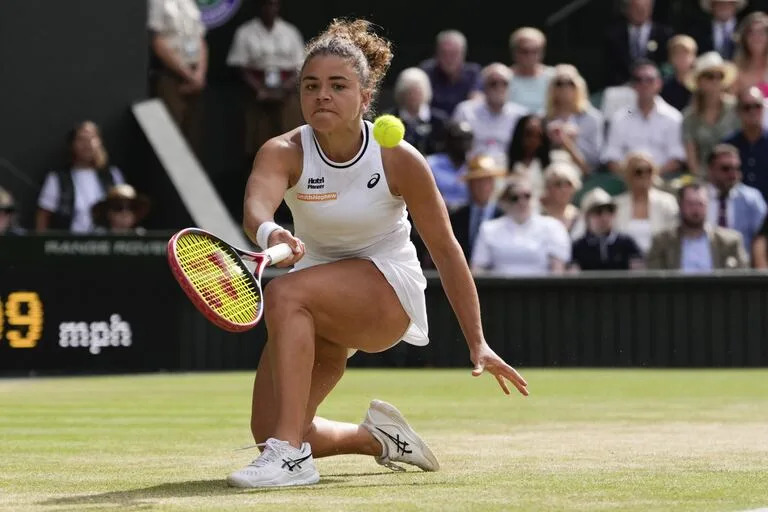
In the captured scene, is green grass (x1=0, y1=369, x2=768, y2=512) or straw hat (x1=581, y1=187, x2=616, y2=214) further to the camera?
straw hat (x1=581, y1=187, x2=616, y2=214)

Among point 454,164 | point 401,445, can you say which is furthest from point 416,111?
point 401,445

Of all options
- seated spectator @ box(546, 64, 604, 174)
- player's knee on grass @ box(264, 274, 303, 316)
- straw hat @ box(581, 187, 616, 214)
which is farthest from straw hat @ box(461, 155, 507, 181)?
player's knee on grass @ box(264, 274, 303, 316)

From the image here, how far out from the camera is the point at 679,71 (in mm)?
15070

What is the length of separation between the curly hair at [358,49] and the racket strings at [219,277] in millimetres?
814

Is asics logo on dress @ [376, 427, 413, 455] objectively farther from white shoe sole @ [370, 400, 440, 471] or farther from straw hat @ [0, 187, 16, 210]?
straw hat @ [0, 187, 16, 210]

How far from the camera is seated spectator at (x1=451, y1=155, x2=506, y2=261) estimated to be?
13.2 meters

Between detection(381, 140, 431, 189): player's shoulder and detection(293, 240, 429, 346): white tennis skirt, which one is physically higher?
detection(381, 140, 431, 189): player's shoulder

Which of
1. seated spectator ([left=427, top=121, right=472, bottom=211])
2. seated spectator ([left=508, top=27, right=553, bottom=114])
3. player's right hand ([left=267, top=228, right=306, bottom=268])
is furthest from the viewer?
seated spectator ([left=508, top=27, right=553, bottom=114])

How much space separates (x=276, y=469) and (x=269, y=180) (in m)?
0.96

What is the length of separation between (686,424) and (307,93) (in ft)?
10.7

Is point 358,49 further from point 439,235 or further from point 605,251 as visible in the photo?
point 605,251

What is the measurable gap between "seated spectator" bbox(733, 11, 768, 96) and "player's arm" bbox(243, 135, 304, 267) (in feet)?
31.6

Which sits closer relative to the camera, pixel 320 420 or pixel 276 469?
pixel 276 469

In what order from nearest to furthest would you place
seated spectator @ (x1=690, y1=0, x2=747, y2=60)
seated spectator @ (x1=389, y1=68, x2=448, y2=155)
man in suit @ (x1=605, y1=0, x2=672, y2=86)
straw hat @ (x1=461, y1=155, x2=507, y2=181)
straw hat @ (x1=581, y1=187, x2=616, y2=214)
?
straw hat @ (x1=581, y1=187, x2=616, y2=214) < straw hat @ (x1=461, y1=155, x2=507, y2=181) < seated spectator @ (x1=389, y1=68, x2=448, y2=155) < man in suit @ (x1=605, y1=0, x2=672, y2=86) < seated spectator @ (x1=690, y1=0, x2=747, y2=60)
